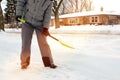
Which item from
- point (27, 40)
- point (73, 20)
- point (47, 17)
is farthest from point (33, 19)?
point (73, 20)

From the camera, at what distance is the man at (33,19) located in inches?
241

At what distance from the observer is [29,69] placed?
6129 millimetres

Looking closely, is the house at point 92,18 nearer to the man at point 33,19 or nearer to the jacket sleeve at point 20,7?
the man at point 33,19

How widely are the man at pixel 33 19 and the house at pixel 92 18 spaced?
53.8 meters

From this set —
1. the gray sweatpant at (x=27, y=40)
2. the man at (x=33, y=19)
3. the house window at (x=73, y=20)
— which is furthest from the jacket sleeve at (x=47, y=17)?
the house window at (x=73, y=20)

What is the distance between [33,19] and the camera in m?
6.13

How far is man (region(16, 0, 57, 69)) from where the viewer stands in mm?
6109

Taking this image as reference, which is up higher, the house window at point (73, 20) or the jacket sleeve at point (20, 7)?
the jacket sleeve at point (20, 7)

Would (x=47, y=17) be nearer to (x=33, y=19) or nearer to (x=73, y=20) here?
(x=33, y=19)

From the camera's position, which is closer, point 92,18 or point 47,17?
point 47,17

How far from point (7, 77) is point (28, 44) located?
3.20ft

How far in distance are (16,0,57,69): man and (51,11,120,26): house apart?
5384 cm

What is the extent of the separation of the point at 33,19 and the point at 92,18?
5625 cm

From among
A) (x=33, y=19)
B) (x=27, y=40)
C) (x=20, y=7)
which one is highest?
(x=20, y=7)
